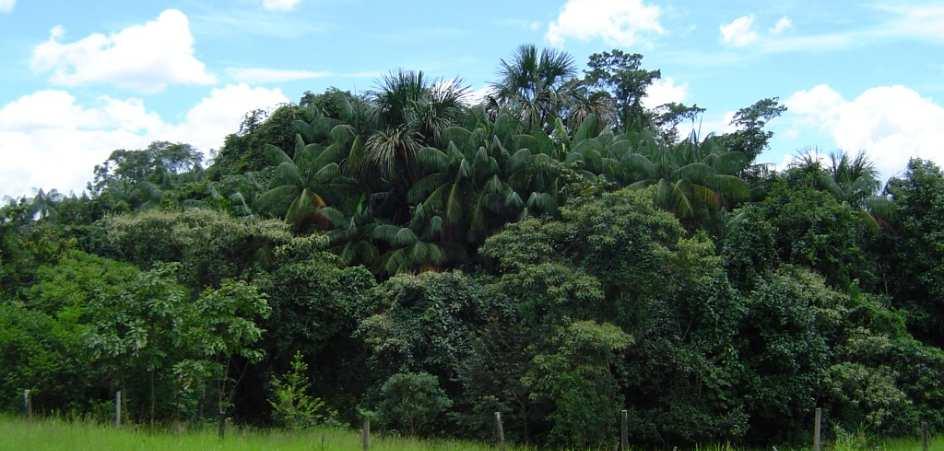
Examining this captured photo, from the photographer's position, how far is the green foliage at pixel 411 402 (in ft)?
67.5

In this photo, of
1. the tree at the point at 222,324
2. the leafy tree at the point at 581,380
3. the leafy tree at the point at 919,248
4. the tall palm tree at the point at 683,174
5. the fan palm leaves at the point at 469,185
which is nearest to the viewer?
the tree at the point at 222,324

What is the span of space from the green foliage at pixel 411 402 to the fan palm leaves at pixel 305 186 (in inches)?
332

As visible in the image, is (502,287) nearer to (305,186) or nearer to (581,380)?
(581,380)

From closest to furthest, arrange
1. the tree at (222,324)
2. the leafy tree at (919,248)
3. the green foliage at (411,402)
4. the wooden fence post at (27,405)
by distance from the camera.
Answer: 1. the wooden fence post at (27,405)
2. the tree at (222,324)
3. the green foliage at (411,402)
4. the leafy tree at (919,248)

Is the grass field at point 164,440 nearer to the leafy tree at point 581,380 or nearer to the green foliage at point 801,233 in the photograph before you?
the leafy tree at point 581,380

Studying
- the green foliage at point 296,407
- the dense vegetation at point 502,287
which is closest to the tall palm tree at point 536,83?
the dense vegetation at point 502,287

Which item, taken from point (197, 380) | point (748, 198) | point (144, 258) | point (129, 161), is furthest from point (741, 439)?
point (129, 161)

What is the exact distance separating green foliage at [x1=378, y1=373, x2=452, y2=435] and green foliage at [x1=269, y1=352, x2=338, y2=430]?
192 centimetres

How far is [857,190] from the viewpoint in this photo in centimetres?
2872

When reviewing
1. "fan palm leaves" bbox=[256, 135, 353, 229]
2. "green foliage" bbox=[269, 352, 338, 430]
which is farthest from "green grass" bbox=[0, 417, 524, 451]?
"fan palm leaves" bbox=[256, 135, 353, 229]

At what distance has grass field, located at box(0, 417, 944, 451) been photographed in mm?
14102

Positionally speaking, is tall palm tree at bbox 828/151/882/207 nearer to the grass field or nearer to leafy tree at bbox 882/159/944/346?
leafy tree at bbox 882/159/944/346

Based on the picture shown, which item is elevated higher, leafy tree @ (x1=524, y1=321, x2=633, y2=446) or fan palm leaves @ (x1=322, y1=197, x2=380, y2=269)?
fan palm leaves @ (x1=322, y1=197, x2=380, y2=269)

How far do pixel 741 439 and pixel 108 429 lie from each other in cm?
1580
